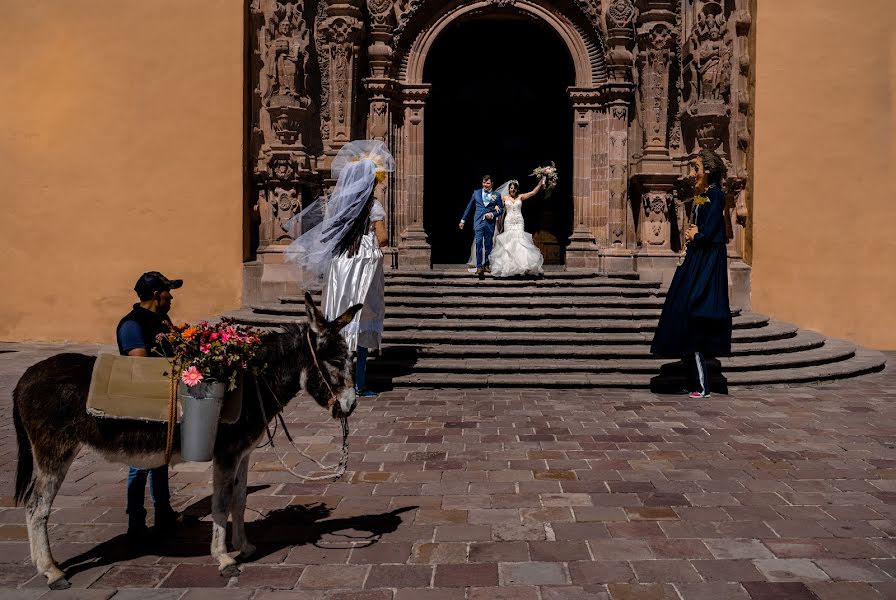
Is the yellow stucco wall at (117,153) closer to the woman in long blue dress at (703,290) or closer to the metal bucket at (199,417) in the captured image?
the woman in long blue dress at (703,290)

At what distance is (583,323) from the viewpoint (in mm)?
10258

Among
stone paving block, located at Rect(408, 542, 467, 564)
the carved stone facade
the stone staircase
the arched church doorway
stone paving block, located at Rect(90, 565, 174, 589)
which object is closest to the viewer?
stone paving block, located at Rect(90, 565, 174, 589)

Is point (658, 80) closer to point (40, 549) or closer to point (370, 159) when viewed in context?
point (370, 159)

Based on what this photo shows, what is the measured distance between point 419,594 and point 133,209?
1080cm

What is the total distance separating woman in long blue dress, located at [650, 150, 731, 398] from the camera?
8.06 m

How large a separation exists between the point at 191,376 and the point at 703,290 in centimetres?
616

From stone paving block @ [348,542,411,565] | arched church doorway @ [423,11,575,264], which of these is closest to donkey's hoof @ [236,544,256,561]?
stone paving block @ [348,542,411,565]

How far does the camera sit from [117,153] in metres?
12.4

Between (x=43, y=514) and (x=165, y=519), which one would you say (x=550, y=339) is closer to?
(x=165, y=519)

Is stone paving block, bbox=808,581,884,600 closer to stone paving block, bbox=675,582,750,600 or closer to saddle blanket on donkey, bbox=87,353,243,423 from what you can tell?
stone paving block, bbox=675,582,750,600

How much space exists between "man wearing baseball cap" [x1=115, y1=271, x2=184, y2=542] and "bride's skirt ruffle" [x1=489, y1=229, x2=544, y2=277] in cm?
828

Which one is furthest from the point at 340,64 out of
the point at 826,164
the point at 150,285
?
the point at 150,285

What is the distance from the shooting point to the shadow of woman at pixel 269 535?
3818 mm

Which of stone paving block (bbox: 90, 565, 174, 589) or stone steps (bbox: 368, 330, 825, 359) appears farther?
stone steps (bbox: 368, 330, 825, 359)
